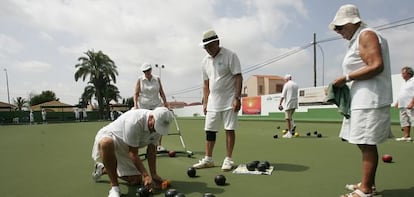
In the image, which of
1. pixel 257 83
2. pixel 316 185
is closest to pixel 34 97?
pixel 257 83

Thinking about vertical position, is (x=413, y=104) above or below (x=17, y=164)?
above

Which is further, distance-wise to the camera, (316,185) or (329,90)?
(316,185)

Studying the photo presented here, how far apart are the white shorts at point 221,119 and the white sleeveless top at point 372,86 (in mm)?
2024

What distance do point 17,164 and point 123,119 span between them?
332cm

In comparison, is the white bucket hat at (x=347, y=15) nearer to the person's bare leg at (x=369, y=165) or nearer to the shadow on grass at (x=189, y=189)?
the person's bare leg at (x=369, y=165)

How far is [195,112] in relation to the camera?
1758 inches

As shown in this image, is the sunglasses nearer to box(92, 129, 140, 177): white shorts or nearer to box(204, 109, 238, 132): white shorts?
box(204, 109, 238, 132): white shorts

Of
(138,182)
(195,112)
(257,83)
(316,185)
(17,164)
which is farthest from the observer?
(257,83)

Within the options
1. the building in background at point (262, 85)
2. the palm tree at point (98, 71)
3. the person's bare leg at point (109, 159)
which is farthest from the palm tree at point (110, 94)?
the person's bare leg at point (109, 159)

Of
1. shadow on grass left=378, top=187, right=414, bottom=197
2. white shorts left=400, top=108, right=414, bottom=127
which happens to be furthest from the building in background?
shadow on grass left=378, top=187, right=414, bottom=197

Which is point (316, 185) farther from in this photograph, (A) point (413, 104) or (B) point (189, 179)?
(A) point (413, 104)

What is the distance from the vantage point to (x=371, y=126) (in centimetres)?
266

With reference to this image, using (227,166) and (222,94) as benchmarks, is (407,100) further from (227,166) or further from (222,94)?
(227,166)

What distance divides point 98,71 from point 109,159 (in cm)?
3792
